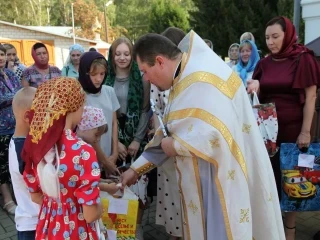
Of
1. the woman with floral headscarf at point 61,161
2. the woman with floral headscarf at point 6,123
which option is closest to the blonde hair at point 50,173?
the woman with floral headscarf at point 61,161

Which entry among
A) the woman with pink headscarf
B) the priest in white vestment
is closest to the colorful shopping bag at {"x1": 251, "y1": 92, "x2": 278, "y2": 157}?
the priest in white vestment

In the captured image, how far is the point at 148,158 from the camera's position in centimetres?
229

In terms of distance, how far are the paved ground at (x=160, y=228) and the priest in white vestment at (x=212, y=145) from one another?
1279mm

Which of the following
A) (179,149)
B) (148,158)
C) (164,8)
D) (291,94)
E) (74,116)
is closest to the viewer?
(74,116)

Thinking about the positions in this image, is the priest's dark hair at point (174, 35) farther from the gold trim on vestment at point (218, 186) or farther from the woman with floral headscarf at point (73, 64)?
the woman with floral headscarf at point (73, 64)

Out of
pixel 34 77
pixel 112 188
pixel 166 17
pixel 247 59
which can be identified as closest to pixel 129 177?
pixel 112 188

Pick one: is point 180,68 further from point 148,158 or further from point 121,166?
point 121,166

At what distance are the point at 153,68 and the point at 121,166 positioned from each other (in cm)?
113

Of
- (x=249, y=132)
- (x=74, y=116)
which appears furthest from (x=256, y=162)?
(x=74, y=116)

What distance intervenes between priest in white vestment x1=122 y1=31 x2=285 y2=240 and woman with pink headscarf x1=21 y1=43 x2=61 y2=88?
3.07 metres

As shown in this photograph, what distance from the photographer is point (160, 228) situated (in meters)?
3.49

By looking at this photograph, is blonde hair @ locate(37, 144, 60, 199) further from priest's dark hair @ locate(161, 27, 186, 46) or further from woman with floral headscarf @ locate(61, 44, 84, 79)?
woman with floral headscarf @ locate(61, 44, 84, 79)

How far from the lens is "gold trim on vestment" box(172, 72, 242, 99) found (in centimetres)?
188

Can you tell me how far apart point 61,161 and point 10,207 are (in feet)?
9.33
